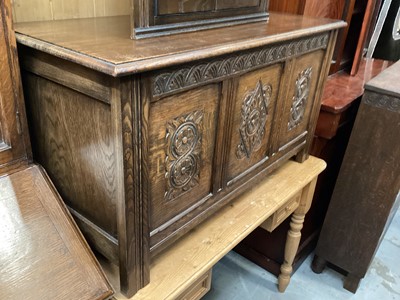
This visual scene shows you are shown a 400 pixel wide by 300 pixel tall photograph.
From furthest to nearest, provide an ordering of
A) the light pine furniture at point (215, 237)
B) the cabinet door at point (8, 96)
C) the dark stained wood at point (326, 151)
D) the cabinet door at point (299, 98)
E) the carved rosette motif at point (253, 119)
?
the dark stained wood at point (326, 151) → the cabinet door at point (299, 98) → the carved rosette motif at point (253, 119) → the light pine furniture at point (215, 237) → the cabinet door at point (8, 96)

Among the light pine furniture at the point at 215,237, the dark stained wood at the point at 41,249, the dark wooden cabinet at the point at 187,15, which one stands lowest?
the light pine furniture at the point at 215,237

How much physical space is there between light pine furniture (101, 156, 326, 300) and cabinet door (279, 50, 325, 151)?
0.43 ft

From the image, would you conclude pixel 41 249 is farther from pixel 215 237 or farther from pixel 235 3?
pixel 235 3

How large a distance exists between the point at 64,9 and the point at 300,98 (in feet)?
2.49

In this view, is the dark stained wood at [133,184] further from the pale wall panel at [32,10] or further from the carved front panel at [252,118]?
the pale wall panel at [32,10]

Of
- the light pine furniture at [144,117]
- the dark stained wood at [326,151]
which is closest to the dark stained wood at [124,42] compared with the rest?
the light pine furniture at [144,117]

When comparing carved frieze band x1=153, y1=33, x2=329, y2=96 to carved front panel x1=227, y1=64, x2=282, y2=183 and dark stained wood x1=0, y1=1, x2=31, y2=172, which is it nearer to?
carved front panel x1=227, y1=64, x2=282, y2=183

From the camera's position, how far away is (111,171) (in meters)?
0.74

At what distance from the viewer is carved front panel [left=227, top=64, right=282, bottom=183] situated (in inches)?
37.9

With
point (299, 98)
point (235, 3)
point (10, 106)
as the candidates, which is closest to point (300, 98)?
point (299, 98)

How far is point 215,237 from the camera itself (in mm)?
1018

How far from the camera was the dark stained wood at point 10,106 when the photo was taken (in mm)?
742

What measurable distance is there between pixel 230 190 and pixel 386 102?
806 millimetres

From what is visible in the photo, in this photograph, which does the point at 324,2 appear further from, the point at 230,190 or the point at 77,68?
the point at 77,68
